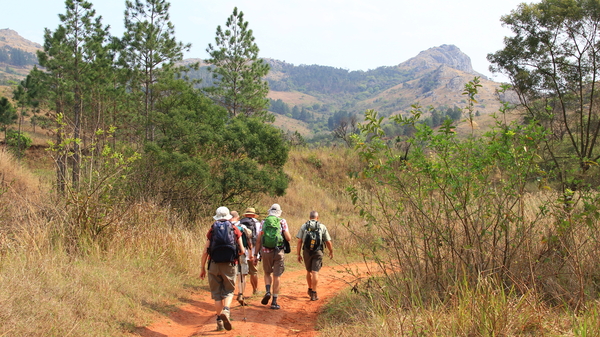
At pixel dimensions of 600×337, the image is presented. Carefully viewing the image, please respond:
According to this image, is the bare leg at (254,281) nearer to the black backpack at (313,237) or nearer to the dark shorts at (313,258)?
the dark shorts at (313,258)

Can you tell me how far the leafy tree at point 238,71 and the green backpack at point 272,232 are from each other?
23.9m

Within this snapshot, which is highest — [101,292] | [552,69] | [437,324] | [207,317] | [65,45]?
[65,45]

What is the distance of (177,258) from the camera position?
9.88 metres

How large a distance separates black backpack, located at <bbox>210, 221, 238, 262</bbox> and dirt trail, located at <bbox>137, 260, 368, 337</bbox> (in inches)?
43.1

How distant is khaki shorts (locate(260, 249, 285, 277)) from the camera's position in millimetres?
8266

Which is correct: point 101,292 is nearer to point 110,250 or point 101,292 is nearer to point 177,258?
point 110,250

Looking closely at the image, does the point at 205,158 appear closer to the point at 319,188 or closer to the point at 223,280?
the point at 223,280

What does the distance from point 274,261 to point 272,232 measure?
0.57 metres

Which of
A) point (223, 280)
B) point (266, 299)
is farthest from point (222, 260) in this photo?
point (266, 299)

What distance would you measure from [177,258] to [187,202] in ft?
20.7

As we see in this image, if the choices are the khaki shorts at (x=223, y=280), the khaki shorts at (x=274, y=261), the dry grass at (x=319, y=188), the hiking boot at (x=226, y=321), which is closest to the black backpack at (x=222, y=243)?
the khaki shorts at (x=223, y=280)

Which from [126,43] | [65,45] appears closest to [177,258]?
[65,45]

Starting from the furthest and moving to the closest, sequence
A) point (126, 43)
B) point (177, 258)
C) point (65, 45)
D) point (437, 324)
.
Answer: point (126, 43), point (65, 45), point (177, 258), point (437, 324)

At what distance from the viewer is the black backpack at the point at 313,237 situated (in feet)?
27.8
